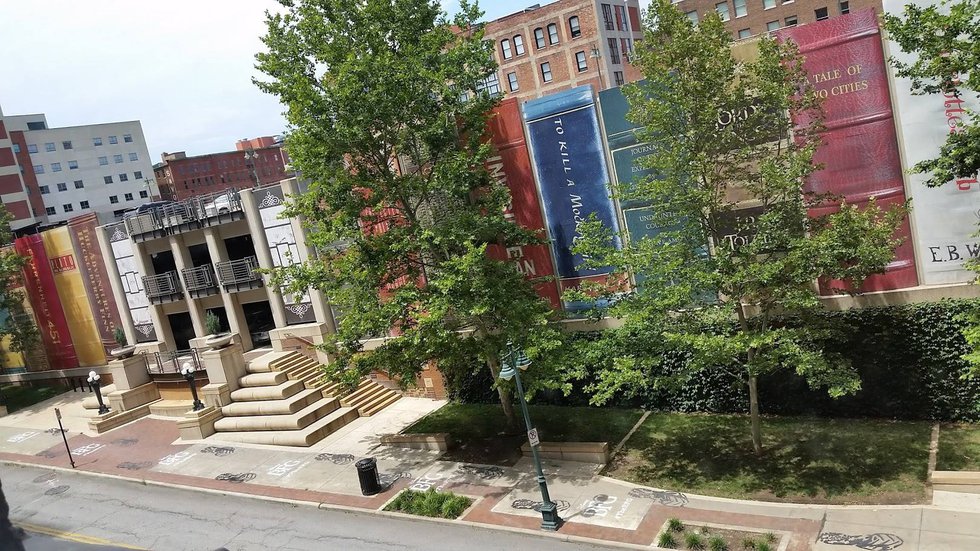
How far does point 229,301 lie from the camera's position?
32.4 metres

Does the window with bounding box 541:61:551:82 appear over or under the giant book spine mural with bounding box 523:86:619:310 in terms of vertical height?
over

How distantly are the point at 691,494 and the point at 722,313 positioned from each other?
4.37 meters

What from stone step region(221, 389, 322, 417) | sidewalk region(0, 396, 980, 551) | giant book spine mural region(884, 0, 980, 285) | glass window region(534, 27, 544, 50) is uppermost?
glass window region(534, 27, 544, 50)

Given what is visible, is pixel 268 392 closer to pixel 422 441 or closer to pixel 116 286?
pixel 422 441

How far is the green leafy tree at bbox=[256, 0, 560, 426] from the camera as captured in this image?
18.4 meters

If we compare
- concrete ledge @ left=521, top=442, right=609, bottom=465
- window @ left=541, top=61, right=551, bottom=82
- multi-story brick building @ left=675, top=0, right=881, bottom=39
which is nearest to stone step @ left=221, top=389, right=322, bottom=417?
concrete ledge @ left=521, top=442, right=609, bottom=465

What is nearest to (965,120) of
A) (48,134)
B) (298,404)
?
(298,404)

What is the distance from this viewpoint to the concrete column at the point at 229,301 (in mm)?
31719

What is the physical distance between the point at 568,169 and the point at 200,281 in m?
19.4

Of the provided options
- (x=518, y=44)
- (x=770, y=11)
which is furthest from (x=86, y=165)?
(x=770, y=11)

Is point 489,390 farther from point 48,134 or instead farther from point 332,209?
point 48,134

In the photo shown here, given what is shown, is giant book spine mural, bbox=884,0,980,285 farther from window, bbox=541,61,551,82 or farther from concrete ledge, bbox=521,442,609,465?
window, bbox=541,61,551,82

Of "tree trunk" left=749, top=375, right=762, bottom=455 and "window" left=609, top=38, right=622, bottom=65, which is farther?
"window" left=609, top=38, right=622, bottom=65

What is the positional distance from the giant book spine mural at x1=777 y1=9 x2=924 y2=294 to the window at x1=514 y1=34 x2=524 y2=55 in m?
46.3
